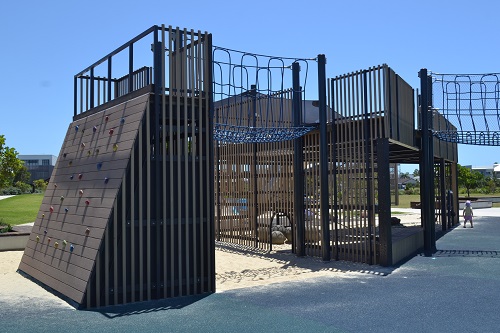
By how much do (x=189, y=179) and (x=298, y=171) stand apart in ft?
16.0

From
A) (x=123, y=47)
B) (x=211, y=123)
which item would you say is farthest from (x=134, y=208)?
(x=123, y=47)

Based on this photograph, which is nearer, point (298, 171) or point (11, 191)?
point (298, 171)

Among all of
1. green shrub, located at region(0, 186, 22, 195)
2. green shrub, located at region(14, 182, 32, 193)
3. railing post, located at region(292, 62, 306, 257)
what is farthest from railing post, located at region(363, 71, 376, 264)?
green shrub, located at region(14, 182, 32, 193)

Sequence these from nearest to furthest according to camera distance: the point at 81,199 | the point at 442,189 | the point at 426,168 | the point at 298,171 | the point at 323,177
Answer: the point at 81,199
the point at 323,177
the point at 298,171
the point at 426,168
the point at 442,189

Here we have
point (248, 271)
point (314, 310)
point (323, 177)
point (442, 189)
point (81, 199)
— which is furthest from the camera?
point (442, 189)

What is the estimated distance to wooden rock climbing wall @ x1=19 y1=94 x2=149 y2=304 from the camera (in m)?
8.05

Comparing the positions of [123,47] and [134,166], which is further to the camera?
[123,47]

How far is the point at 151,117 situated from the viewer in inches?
329

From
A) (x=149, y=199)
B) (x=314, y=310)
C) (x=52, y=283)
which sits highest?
(x=149, y=199)

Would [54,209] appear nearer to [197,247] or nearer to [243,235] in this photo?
[197,247]

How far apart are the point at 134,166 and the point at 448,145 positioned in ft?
52.3

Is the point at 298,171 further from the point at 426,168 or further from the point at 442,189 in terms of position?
the point at 442,189

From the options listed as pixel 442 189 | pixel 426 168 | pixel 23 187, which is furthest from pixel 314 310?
pixel 23 187

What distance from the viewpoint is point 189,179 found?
28.5 feet
